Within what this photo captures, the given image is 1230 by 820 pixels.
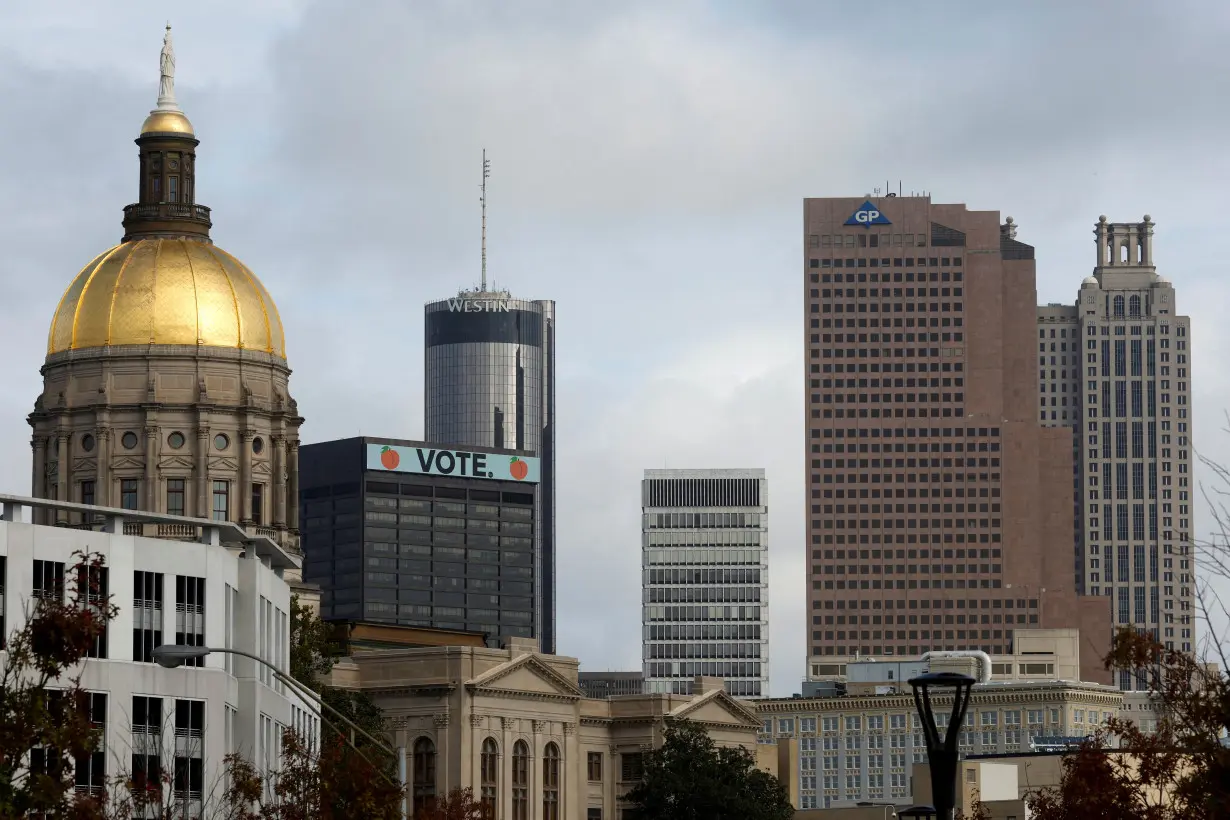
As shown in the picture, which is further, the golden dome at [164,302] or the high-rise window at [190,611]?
the golden dome at [164,302]

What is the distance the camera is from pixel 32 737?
5738 cm

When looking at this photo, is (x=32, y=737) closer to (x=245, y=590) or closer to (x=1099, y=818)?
(x=1099, y=818)

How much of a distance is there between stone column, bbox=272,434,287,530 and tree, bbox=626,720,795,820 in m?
27.4

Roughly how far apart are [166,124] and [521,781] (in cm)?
4566

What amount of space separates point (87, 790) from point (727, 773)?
99696 millimetres

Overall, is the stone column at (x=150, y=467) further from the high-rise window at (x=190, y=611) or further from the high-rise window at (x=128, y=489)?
the high-rise window at (x=190, y=611)

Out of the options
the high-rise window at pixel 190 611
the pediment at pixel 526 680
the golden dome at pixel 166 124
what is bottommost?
the pediment at pixel 526 680

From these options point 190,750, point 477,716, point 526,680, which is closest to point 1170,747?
point 190,750

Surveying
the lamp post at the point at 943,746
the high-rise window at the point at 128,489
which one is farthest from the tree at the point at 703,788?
the lamp post at the point at 943,746

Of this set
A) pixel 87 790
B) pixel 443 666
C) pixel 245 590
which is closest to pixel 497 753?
pixel 443 666

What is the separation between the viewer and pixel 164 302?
564ft

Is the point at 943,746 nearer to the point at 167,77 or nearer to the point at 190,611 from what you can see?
the point at 190,611

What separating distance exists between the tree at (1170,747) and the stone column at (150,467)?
101928mm

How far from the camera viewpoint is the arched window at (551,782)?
196 m
